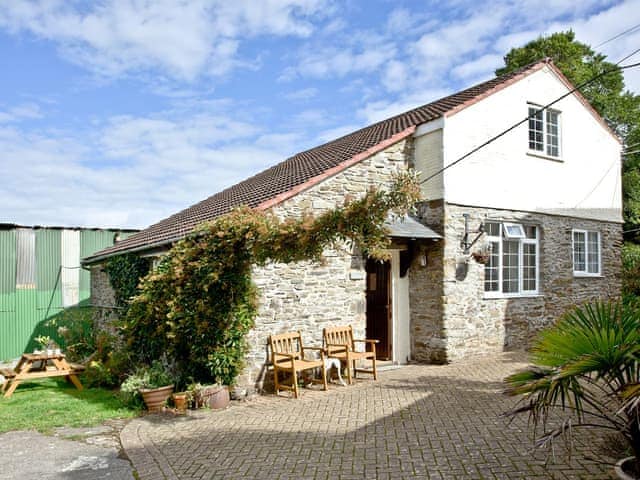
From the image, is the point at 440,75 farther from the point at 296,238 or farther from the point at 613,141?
the point at 613,141

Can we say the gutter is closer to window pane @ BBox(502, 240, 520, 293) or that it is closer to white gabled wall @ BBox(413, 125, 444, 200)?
white gabled wall @ BBox(413, 125, 444, 200)

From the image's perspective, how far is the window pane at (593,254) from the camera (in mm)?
14125

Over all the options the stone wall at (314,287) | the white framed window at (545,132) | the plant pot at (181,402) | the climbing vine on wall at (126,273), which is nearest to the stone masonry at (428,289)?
the stone wall at (314,287)

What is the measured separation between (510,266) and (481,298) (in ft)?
4.99

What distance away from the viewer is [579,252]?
13.9 meters

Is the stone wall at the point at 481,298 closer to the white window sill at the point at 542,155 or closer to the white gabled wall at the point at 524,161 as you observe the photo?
the white gabled wall at the point at 524,161

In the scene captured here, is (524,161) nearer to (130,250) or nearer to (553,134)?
(553,134)

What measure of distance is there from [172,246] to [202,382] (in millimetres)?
2818

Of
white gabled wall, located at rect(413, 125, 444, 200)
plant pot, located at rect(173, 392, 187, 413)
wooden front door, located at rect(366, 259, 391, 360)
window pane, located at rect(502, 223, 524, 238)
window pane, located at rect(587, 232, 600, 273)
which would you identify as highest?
white gabled wall, located at rect(413, 125, 444, 200)

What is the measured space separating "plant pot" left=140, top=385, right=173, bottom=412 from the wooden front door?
468 centimetres

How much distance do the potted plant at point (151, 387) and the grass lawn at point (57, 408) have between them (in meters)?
0.27

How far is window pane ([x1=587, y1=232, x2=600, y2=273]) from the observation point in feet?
46.3

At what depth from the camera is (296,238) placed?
698 cm

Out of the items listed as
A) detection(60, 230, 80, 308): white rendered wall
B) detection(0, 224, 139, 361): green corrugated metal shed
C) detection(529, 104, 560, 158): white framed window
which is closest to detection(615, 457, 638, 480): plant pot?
detection(529, 104, 560, 158): white framed window
